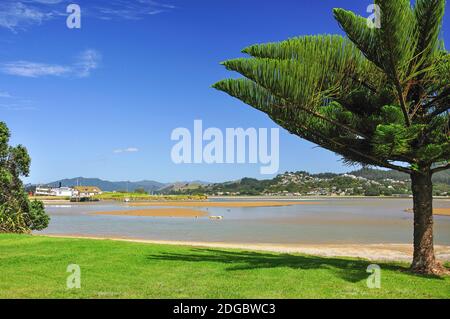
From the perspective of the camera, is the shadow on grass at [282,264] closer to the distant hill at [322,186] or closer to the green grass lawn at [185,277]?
the green grass lawn at [185,277]

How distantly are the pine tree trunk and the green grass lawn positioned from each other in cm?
37

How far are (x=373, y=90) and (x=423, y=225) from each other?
2.75m

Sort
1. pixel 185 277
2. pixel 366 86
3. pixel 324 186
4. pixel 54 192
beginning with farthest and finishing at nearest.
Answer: pixel 324 186 < pixel 54 192 < pixel 366 86 < pixel 185 277

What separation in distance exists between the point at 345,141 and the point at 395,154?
4.22ft

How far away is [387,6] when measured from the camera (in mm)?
7234

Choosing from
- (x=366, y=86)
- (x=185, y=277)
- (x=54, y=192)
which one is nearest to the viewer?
(x=185, y=277)

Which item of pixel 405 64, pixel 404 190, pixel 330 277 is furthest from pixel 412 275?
pixel 404 190

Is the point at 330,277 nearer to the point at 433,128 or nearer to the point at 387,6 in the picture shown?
the point at 433,128

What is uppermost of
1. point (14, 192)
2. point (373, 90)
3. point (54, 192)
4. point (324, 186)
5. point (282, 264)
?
point (373, 90)

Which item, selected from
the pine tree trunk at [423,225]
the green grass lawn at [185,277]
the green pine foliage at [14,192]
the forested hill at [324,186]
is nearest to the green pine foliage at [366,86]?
the pine tree trunk at [423,225]

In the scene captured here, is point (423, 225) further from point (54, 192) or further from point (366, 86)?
point (54, 192)

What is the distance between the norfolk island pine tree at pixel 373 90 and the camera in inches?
313

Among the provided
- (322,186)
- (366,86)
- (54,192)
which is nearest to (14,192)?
(366,86)

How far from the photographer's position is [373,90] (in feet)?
31.6
